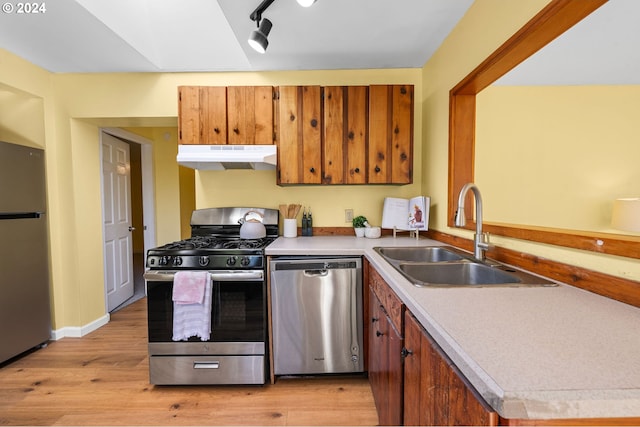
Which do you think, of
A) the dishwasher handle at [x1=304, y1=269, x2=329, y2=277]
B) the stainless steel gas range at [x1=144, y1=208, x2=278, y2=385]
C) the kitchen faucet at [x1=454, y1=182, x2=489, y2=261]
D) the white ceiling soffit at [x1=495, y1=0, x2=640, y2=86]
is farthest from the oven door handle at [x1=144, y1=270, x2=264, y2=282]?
the white ceiling soffit at [x1=495, y1=0, x2=640, y2=86]

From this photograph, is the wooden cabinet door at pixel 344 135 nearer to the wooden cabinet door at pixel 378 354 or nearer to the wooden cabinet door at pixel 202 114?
the wooden cabinet door at pixel 202 114

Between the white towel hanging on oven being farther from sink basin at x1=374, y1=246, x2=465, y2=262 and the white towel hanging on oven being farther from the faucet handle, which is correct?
the faucet handle

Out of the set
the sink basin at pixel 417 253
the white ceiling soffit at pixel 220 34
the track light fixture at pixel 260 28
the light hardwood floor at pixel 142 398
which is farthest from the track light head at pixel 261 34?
the light hardwood floor at pixel 142 398

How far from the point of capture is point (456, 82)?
1.89m

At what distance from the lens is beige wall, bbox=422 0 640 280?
40.7 inches

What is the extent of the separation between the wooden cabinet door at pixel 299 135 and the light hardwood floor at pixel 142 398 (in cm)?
151

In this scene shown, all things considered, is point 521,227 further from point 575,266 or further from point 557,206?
point 557,206

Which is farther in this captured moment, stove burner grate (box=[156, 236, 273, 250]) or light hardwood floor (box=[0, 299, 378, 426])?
stove burner grate (box=[156, 236, 273, 250])

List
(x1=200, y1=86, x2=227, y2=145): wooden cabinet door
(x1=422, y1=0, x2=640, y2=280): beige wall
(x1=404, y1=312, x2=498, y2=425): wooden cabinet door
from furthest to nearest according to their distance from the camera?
(x1=200, y1=86, x2=227, y2=145): wooden cabinet door, (x1=422, y1=0, x2=640, y2=280): beige wall, (x1=404, y1=312, x2=498, y2=425): wooden cabinet door

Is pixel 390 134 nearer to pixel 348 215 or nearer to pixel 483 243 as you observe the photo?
pixel 348 215

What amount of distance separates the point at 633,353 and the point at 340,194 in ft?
6.84

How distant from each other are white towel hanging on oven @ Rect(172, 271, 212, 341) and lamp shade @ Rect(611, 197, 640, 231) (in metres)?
2.73

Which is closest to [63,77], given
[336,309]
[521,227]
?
[336,309]

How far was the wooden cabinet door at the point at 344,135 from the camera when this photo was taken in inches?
86.4
